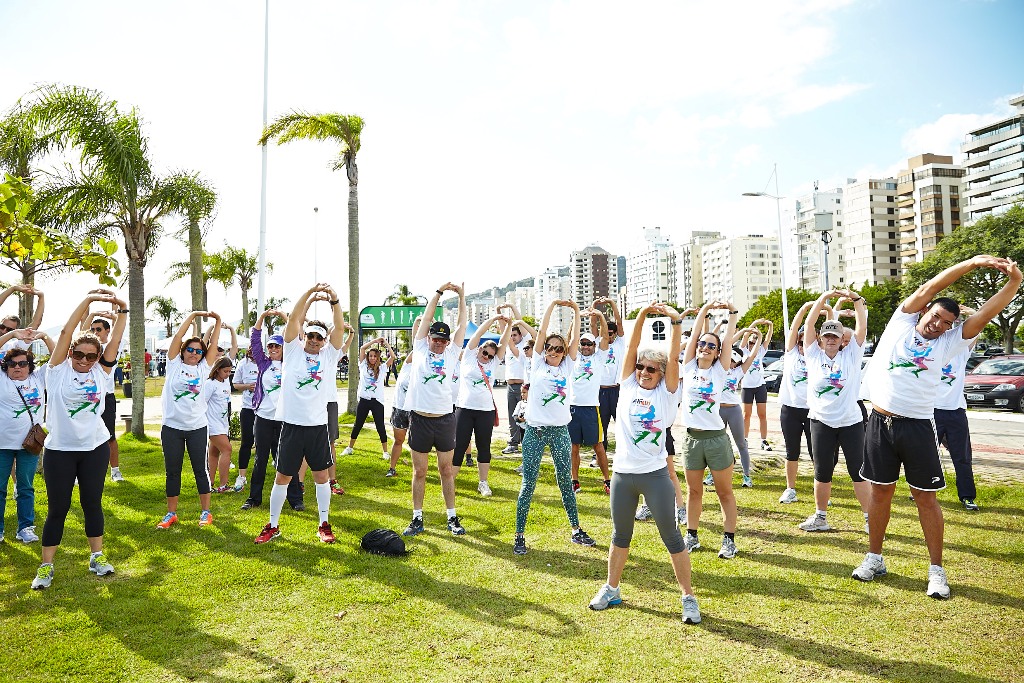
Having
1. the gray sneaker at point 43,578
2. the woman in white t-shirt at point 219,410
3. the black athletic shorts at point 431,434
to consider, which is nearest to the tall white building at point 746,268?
the woman in white t-shirt at point 219,410

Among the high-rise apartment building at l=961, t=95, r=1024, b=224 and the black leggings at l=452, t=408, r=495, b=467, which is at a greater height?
the high-rise apartment building at l=961, t=95, r=1024, b=224

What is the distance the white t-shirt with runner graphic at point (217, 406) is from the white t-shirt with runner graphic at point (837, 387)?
7.36m

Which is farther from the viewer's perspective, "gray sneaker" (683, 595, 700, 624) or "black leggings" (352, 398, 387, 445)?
"black leggings" (352, 398, 387, 445)

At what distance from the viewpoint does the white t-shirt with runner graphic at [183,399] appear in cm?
713

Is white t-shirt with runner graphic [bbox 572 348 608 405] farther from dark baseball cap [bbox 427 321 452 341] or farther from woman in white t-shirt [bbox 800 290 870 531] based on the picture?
woman in white t-shirt [bbox 800 290 870 531]

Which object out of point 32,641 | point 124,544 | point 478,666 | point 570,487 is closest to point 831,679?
point 478,666

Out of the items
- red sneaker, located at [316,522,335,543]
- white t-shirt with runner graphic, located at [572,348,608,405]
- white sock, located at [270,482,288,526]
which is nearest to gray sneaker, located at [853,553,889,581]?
white t-shirt with runner graphic, located at [572,348,608,405]

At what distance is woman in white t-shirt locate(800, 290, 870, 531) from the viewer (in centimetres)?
641

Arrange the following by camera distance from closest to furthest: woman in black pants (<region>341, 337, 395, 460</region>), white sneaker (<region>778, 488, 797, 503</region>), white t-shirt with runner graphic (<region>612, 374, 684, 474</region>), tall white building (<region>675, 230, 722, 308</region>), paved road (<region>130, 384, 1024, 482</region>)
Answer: white t-shirt with runner graphic (<region>612, 374, 684, 474</region>)
white sneaker (<region>778, 488, 797, 503</region>)
paved road (<region>130, 384, 1024, 482</region>)
woman in black pants (<region>341, 337, 395, 460</region>)
tall white building (<region>675, 230, 722, 308</region>)

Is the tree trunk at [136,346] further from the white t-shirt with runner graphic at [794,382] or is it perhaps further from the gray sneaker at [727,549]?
the white t-shirt with runner graphic at [794,382]

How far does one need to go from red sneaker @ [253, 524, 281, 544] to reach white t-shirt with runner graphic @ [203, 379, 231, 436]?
2471 mm

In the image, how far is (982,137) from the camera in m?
89.4

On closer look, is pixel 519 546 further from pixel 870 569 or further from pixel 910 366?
pixel 910 366

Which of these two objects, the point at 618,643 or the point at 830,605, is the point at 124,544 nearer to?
the point at 618,643
